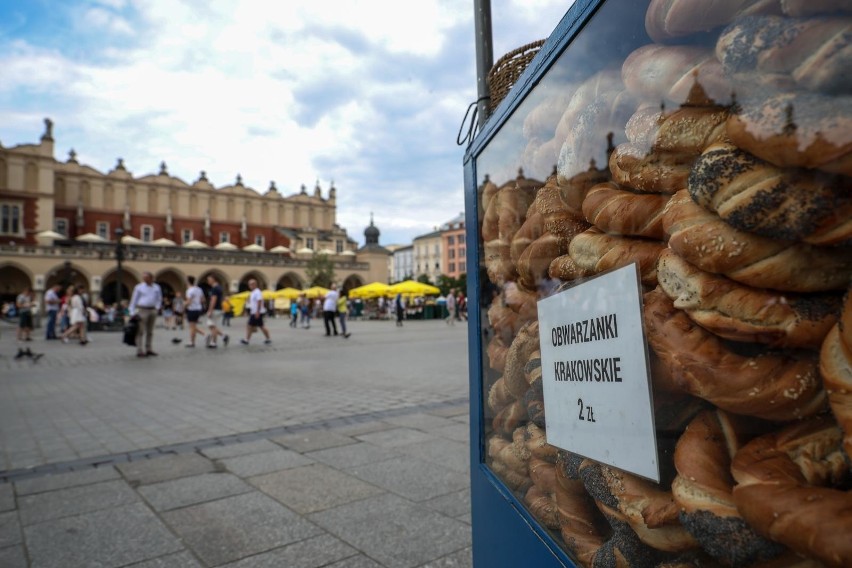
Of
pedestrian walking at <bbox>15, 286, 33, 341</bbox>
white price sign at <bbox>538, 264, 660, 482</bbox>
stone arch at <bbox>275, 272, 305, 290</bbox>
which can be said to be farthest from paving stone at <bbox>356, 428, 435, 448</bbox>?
stone arch at <bbox>275, 272, 305, 290</bbox>

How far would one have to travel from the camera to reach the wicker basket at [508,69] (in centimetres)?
173

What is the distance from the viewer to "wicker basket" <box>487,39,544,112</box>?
68.2 inches

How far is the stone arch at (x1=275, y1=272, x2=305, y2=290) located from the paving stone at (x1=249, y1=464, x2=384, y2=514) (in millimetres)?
55288

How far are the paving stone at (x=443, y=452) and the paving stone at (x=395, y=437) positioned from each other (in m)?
0.10

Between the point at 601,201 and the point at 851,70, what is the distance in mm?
451

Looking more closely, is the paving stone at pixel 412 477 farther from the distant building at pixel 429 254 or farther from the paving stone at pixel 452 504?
the distant building at pixel 429 254

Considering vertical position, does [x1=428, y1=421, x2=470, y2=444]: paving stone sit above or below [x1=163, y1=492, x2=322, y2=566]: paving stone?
above

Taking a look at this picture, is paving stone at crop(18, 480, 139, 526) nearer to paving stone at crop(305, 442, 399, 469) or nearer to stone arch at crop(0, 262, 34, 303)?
paving stone at crop(305, 442, 399, 469)

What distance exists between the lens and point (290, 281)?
5916cm

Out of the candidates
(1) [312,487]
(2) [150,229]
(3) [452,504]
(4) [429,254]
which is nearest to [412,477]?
(3) [452,504]

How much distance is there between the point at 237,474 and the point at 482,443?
2381 millimetres

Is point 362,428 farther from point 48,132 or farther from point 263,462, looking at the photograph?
point 48,132

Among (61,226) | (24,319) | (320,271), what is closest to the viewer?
(24,319)

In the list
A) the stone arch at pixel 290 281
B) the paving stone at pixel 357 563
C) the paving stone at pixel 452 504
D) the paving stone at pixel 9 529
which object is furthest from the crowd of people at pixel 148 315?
the stone arch at pixel 290 281
